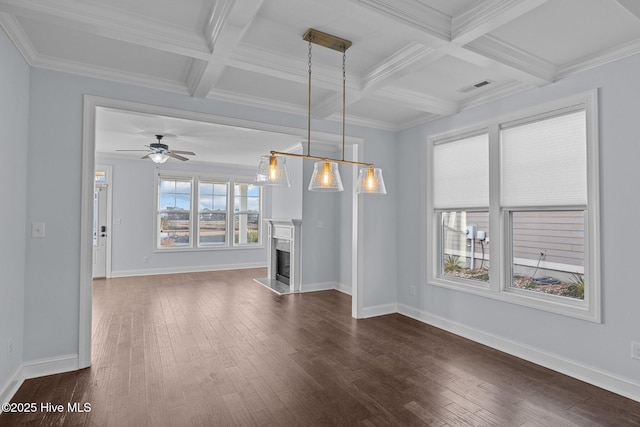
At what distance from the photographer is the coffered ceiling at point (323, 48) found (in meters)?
2.16

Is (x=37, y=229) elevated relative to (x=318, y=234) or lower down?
elevated

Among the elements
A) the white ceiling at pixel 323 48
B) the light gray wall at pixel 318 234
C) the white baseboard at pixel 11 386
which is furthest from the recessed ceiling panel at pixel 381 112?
the white baseboard at pixel 11 386

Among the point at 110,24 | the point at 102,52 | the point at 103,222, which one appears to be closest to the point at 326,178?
the point at 110,24

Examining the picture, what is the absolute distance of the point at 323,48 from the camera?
109 inches

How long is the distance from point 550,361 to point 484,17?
2.96m

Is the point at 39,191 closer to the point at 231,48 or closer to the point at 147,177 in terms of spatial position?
the point at 231,48

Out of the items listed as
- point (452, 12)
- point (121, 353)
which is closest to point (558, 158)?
point (452, 12)

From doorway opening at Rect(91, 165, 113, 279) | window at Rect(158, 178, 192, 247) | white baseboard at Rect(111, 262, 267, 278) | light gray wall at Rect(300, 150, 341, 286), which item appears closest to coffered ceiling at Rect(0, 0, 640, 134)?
light gray wall at Rect(300, 150, 341, 286)

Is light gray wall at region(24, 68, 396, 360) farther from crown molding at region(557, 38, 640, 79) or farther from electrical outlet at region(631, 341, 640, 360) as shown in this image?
electrical outlet at region(631, 341, 640, 360)

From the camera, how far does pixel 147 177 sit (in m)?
7.66

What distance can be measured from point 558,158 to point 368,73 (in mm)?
1918

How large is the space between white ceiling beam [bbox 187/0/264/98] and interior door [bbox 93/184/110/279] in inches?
211

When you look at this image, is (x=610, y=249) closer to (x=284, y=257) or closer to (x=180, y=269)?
(x=284, y=257)

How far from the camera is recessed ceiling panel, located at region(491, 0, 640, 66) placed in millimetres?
2174
